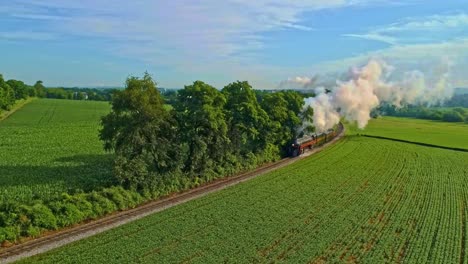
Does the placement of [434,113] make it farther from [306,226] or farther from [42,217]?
[42,217]

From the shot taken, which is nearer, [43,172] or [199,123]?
[43,172]

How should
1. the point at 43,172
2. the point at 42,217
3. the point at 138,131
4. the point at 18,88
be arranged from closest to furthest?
the point at 42,217, the point at 138,131, the point at 43,172, the point at 18,88

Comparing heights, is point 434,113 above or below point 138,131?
below

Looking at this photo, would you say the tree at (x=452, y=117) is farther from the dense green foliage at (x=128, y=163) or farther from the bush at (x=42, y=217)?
the bush at (x=42, y=217)

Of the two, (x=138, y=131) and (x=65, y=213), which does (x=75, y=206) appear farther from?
(x=138, y=131)

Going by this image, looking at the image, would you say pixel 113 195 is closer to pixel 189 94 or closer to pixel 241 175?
pixel 189 94

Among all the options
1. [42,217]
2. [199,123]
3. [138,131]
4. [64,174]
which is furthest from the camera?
[199,123]

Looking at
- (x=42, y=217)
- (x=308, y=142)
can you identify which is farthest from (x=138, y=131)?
(x=308, y=142)

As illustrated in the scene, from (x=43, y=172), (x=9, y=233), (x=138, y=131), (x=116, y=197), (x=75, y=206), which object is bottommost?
(x=9, y=233)

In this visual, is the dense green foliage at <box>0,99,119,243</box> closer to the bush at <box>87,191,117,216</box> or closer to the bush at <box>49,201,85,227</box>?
the bush at <box>49,201,85,227</box>
